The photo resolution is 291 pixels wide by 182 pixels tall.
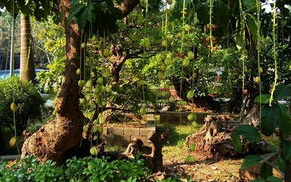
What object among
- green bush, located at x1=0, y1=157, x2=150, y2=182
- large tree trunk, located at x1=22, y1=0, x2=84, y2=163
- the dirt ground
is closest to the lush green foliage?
green bush, located at x1=0, y1=157, x2=150, y2=182

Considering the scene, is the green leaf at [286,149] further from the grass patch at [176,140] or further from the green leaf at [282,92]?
the grass patch at [176,140]

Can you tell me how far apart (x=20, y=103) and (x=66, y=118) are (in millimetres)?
2154

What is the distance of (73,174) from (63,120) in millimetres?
355

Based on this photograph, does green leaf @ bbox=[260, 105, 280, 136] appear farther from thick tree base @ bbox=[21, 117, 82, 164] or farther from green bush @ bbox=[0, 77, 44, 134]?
green bush @ bbox=[0, 77, 44, 134]

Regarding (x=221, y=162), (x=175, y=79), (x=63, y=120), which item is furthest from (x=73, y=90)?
(x=175, y=79)

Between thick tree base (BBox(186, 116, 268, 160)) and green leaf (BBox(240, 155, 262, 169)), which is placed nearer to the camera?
green leaf (BBox(240, 155, 262, 169))

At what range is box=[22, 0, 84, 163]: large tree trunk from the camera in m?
1.79

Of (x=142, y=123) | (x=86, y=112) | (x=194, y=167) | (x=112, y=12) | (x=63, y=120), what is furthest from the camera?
(x=142, y=123)

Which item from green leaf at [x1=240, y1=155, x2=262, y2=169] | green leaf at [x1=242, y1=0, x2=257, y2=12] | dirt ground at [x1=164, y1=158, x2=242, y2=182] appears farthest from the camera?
dirt ground at [x1=164, y1=158, x2=242, y2=182]

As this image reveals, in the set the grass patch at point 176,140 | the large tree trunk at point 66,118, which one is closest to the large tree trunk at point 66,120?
the large tree trunk at point 66,118

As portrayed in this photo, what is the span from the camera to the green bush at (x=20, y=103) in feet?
12.6

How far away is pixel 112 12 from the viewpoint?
1.14 metres

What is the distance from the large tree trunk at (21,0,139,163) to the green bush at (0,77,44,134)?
1.65 m

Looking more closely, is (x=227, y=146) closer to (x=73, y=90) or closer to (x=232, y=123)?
(x=232, y=123)
